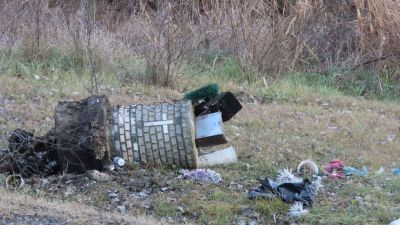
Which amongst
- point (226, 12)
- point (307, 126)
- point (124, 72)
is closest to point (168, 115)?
point (307, 126)

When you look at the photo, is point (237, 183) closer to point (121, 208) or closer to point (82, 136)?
point (121, 208)

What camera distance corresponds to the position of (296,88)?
11.3 metres

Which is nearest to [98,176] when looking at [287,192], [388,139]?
[287,192]

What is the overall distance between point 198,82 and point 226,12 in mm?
2283

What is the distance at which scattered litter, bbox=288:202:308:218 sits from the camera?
571cm

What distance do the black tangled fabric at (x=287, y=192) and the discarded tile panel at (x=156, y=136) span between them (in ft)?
2.77

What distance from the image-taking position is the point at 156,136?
6688 mm

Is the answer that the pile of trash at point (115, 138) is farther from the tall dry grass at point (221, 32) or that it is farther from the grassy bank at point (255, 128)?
the tall dry grass at point (221, 32)

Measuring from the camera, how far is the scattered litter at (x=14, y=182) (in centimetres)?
603

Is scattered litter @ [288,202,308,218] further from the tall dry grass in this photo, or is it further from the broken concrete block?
the tall dry grass

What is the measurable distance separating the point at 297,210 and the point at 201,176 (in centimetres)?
111

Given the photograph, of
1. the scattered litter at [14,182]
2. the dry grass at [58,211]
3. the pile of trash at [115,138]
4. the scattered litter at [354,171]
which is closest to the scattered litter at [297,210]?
the dry grass at [58,211]

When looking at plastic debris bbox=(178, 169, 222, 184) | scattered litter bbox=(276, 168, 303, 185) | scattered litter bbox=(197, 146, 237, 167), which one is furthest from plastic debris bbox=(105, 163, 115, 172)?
scattered litter bbox=(276, 168, 303, 185)

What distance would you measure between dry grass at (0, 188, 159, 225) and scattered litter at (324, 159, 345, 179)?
7.02ft
